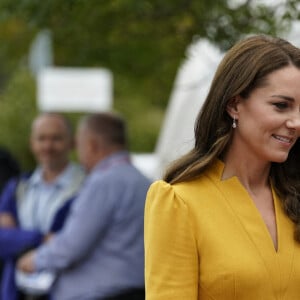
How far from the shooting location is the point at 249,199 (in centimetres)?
321

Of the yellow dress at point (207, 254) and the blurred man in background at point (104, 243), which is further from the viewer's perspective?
the blurred man in background at point (104, 243)

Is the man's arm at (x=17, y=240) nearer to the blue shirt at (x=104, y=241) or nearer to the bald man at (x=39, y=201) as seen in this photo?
the bald man at (x=39, y=201)

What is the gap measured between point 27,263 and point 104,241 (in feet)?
1.84

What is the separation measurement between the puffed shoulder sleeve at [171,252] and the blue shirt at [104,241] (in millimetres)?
2683

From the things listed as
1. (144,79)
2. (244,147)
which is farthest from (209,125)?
(144,79)

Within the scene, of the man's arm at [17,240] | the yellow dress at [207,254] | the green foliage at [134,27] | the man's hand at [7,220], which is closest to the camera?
the yellow dress at [207,254]

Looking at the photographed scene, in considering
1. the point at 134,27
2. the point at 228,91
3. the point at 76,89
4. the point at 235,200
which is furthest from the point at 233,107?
the point at 76,89

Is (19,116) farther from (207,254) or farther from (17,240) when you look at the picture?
(207,254)

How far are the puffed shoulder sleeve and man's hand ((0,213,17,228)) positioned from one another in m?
3.69

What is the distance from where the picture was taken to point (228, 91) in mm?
3129

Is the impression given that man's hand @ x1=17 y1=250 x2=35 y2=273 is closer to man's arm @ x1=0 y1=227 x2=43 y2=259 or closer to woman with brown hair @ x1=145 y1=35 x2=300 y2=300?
man's arm @ x1=0 y1=227 x2=43 y2=259

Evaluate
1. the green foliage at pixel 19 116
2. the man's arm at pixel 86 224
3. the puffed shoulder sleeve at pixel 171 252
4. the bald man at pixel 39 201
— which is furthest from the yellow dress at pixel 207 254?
the green foliage at pixel 19 116

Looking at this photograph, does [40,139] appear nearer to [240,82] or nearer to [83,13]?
[83,13]

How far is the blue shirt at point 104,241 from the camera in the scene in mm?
5758
